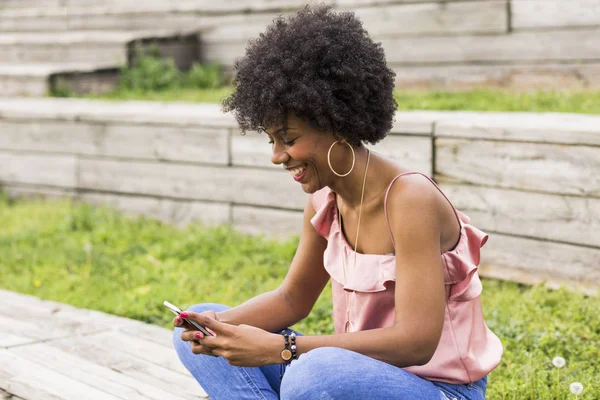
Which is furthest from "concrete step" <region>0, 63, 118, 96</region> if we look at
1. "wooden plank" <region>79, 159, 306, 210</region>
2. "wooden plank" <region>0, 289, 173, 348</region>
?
"wooden plank" <region>0, 289, 173, 348</region>

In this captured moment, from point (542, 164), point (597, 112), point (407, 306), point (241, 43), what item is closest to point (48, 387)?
point (407, 306)

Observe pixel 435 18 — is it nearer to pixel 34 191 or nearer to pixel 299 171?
pixel 34 191

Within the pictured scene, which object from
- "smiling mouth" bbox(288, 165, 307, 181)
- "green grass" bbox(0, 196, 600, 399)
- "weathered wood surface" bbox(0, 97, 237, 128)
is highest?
"smiling mouth" bbox(288, 165, 307, 181)

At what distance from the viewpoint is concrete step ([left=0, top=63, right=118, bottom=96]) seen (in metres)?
7.19

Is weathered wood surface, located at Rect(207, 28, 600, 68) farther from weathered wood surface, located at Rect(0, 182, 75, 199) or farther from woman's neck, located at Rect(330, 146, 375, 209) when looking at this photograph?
woman's neck, located at Rect(330, 146, 375, 209)

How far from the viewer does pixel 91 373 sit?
3217mm

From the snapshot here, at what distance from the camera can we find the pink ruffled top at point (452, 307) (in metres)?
2.37

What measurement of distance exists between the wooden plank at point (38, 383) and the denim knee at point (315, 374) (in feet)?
3.09

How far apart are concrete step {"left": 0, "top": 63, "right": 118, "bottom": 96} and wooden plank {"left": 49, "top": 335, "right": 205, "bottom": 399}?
399 cm

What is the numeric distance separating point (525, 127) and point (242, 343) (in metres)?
2.26

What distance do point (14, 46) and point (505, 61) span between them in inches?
183

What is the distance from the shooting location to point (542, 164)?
4074 millimetres

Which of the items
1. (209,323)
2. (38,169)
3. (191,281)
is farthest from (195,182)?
(209,323)

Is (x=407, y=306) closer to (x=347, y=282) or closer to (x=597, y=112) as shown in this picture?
(x=347, y=282)
